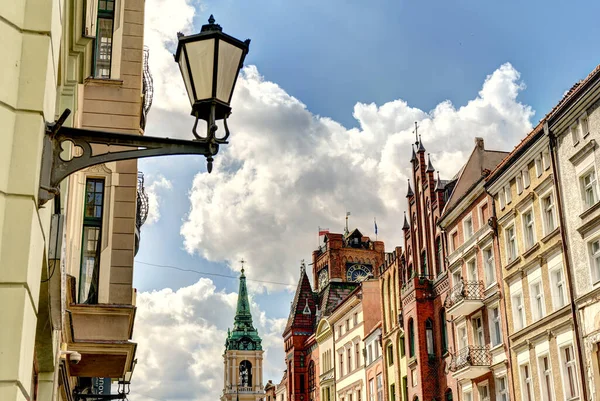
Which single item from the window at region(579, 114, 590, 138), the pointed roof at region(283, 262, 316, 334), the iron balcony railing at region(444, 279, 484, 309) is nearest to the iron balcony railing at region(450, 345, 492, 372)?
the iron balcony railing at region(444, 279, 484, 309)

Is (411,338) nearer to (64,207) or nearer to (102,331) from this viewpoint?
(102,331)

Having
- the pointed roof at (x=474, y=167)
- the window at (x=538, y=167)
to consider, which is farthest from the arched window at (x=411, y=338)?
the window at (x=538, y=167)

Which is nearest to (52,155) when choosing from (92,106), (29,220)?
(29,220)

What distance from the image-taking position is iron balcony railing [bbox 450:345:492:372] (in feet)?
117

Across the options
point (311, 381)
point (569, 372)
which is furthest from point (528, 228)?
point (311, 381)

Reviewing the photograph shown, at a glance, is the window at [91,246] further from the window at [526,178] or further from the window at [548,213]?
the window at [526,178]

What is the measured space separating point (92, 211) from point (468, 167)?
27.9m

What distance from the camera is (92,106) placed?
18234 mm

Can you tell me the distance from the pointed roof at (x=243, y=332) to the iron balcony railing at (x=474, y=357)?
10322cm

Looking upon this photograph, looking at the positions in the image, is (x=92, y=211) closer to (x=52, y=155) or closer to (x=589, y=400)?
(x=52, y=155)

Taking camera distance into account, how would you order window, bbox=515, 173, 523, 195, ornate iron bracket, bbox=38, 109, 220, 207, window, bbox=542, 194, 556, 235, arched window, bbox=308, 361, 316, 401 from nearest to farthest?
ornate iron bracket, bbox=38, 109, 220, 207 < window, bbox=542, 194, 556, 235 < window, bbox=515, 173, 523, 195 < arched window, bbox=308, 361, 316, 401

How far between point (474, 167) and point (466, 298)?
8.76 m

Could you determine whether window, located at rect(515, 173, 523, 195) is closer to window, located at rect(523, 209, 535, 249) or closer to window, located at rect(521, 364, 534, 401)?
window, located at rect(523, 209, 535, 249)

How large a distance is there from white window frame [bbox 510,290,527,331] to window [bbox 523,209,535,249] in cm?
206
